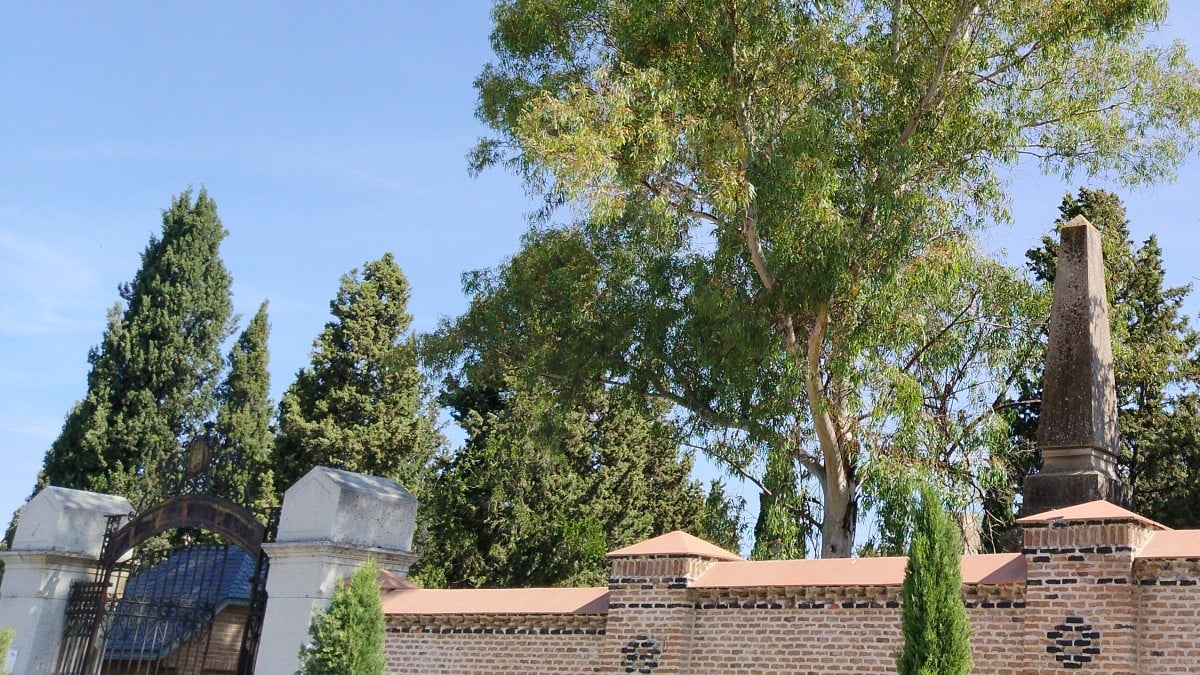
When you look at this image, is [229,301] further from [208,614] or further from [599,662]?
[599,662]

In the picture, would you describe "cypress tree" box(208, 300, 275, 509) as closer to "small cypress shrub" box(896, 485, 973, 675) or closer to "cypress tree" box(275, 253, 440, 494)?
"cypress tree" box(275, 253, 440, 494)

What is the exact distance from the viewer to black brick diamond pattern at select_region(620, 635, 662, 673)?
978 cm

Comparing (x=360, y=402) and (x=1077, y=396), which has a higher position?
(x=360, y=402)

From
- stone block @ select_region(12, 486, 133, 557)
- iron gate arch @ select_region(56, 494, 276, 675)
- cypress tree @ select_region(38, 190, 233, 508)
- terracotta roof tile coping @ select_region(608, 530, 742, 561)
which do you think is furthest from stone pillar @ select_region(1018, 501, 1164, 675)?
cypress tree @ select_region(38, 190, 233, 508)

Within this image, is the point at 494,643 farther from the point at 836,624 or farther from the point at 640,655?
the point at 836,624

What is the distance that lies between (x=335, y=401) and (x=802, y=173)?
14641 mm

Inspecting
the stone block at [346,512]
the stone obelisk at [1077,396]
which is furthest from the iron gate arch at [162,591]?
the stone obelisk at [1077,396]

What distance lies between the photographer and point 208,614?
13.5 metres

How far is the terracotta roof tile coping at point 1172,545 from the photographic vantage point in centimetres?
769

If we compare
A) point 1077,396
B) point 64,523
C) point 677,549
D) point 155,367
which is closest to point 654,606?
point 677,549

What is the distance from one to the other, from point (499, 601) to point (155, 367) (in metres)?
18.6

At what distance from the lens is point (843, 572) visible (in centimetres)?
916

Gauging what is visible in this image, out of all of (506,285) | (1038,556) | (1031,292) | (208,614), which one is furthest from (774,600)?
(506,285)

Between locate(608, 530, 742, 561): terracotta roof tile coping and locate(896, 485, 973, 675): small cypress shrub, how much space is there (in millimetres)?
2172
